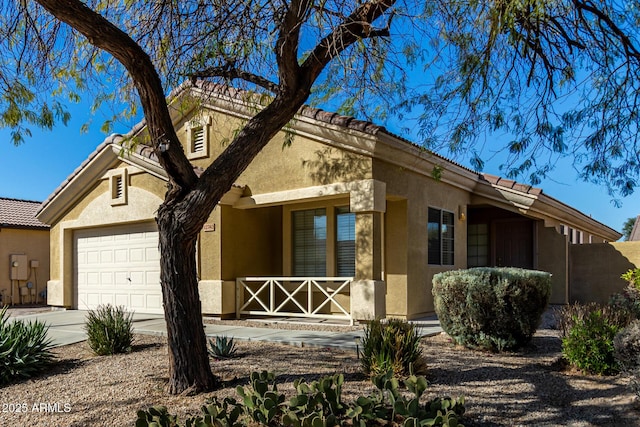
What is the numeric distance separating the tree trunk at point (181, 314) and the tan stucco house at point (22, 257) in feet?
55.1

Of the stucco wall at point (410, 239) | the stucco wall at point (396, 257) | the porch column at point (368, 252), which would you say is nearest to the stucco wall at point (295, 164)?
the porch column at point (368, 252)

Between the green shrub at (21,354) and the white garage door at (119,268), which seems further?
the white garage door at (119,268)

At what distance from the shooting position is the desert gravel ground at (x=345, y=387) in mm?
5316

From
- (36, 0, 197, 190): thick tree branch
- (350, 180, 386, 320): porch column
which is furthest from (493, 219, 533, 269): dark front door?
(36, 0, 197, 190): thick tree branch

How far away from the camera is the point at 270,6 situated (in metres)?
8.27

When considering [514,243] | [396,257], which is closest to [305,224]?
[396,257]

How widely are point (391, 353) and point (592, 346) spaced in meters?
2.62

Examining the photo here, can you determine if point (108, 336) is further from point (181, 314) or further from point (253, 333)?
point (181, 314)

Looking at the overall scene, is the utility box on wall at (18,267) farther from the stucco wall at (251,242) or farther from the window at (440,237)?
the window at (440,237)

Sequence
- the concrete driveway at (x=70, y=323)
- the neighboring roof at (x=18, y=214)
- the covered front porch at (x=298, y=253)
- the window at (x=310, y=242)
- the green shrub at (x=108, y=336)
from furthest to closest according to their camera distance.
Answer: the neighboring roof at (x=18, y=214) → the window at (x=310, y=242) → the covered front porch at (x=298, y=253) → the concrete driveway at (x=70, y=323) → the green shrub at (x=108, y=336)

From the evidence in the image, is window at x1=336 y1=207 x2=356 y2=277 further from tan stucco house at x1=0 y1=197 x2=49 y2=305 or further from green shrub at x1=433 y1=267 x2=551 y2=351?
tan stucco house at x1=0 y1=197 x2=49 y2=305

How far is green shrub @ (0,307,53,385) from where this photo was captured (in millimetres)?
7590

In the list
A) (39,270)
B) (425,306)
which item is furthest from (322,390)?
(39,270)

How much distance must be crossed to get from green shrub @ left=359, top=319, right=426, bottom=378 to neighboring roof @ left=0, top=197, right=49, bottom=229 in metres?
17.6
